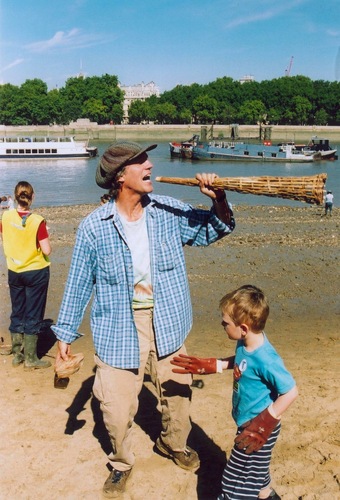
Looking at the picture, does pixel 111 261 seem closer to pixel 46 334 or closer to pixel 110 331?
pixel 110 331

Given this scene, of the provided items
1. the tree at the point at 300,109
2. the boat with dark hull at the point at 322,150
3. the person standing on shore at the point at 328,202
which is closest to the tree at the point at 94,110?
the tree at the point at 300,109

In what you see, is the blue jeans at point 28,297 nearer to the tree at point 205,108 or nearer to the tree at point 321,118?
the tree at point 321,118

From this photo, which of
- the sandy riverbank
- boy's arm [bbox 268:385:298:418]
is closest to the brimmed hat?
boy's arm [bbox 268:385:298:418]

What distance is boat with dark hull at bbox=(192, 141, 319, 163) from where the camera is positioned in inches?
2073

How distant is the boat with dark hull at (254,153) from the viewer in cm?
5266

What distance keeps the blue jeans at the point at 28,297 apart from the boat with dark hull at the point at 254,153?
4873cm

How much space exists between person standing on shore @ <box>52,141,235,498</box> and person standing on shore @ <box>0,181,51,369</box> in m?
2.21

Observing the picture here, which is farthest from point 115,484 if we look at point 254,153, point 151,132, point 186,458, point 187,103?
point 187,103

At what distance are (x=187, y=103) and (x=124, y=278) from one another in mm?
142280

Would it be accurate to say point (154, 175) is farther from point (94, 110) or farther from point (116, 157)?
point (94, 110)

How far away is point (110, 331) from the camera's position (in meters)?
3.50

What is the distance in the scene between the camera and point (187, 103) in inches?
5531

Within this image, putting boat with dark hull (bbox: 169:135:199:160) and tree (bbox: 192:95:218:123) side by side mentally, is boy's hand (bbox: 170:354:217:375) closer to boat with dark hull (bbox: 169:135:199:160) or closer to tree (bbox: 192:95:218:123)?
boat with dark hull (bbox: 169:135:199:160)

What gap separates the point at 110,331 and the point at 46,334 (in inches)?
169
